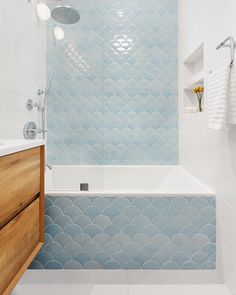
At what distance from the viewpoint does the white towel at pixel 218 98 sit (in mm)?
1503

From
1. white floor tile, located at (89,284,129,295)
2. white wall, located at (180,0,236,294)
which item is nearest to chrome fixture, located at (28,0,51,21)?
white wall, located at (180,0,236,294)

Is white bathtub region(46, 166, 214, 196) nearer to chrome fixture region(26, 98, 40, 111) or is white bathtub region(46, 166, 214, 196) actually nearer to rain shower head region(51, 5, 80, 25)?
chrome fixture region(26, 98, 40, 111)

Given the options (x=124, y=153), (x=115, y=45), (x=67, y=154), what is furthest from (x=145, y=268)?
(x=115, y=45)

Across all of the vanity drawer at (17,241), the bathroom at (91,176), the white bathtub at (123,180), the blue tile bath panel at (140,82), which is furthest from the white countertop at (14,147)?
the blue tile bath panel at (140,82)

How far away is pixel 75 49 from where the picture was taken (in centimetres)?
239

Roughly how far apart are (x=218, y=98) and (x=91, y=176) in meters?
1.14

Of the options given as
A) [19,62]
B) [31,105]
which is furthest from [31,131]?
[19,62]

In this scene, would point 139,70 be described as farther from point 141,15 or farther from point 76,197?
point 76,197

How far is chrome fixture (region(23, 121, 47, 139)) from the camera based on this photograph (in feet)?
7.57

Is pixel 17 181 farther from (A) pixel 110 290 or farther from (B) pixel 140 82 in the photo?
(B) pixel 140 82

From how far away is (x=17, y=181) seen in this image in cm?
129

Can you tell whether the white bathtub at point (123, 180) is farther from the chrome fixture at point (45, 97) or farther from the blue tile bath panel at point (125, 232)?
the chrome fixture at point (45, 97)

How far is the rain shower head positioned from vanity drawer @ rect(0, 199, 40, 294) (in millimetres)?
1577

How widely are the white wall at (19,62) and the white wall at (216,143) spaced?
137 cm
